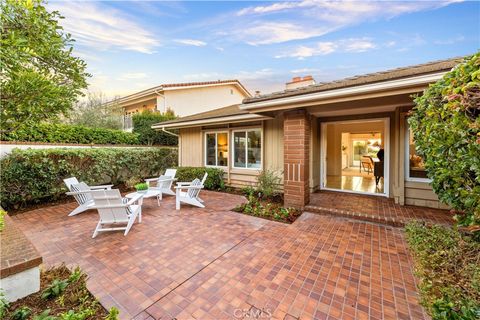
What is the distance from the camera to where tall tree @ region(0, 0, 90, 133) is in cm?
221

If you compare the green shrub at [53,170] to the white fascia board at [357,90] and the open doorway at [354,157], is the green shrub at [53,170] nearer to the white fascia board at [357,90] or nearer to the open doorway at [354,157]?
the white fascia board at [357,90]

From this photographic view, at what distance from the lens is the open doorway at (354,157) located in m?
7.38

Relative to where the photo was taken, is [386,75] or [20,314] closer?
[20,314]

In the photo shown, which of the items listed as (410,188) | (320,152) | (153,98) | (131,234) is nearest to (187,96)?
(153,98)

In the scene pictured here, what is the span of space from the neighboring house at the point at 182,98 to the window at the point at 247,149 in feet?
30.0

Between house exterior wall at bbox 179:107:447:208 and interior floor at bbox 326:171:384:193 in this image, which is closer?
house exterior wall at bbox 179:107:447:208

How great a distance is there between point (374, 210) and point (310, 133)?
286 centimetres

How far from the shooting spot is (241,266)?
305cm

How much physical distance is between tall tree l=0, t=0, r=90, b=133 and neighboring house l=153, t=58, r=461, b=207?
13.4ft

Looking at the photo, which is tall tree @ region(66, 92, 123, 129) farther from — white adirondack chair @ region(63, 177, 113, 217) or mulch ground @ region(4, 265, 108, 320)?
mulch ground @ region(4, 265, 108, 320)

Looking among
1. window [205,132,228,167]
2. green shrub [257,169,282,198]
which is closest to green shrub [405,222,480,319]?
green shrub [257,169,282,198]

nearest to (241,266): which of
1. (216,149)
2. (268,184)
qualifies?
(268,184)

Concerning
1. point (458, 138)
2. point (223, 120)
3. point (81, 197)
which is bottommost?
point (81, 197)

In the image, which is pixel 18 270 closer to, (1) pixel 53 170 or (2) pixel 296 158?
(2) pixel 296 158
